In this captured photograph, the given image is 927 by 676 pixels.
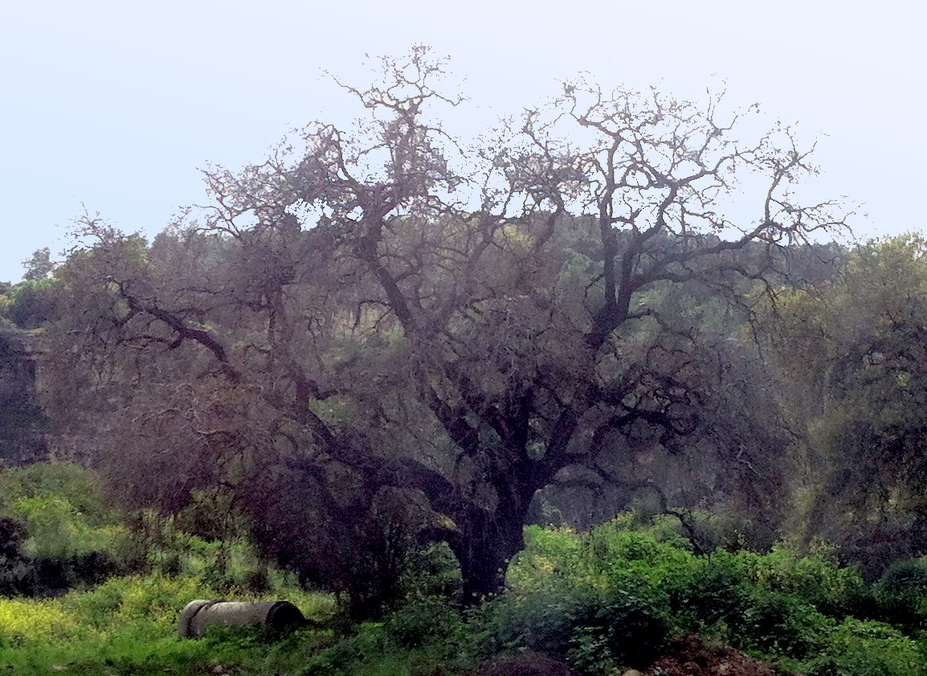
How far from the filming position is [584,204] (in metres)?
17.0

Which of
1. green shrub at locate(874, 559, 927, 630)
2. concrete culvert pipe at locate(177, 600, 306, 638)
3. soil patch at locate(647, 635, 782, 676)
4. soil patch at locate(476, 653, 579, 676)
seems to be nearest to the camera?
soil patch at locate(476, 653, 579, 676)

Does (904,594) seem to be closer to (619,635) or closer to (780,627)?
(780,627)

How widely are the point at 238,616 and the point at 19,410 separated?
29.0 metres

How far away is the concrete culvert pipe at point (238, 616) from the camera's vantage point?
50.6 ft

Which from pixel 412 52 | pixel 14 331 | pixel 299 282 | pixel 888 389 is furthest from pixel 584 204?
pixel 14 331

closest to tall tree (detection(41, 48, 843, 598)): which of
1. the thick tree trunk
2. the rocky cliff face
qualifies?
the thick tree trunk

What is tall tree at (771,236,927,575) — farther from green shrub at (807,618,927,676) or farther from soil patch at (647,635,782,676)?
soil patch at (647,635,782,676)

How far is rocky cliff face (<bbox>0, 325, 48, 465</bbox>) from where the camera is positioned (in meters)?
39.8

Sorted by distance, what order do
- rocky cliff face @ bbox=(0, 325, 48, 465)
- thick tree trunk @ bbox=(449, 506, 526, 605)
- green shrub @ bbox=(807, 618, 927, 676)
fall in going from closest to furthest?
green shrub @ bbox=(807, 618, 927, 676) < thick tree trunk @ bbox=(449, 506, 526, 605) < rocky cliff face @ bbox=(0, 325, 48, 465)

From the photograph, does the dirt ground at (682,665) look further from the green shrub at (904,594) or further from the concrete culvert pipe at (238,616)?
the concrete culvert pipe at (238,616)

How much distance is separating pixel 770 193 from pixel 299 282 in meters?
7.96

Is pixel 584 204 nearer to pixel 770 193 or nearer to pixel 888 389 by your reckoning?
pixel 770 193

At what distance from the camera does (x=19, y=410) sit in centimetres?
4069

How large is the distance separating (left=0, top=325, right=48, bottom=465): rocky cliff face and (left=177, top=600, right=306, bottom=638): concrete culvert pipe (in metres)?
26.1
